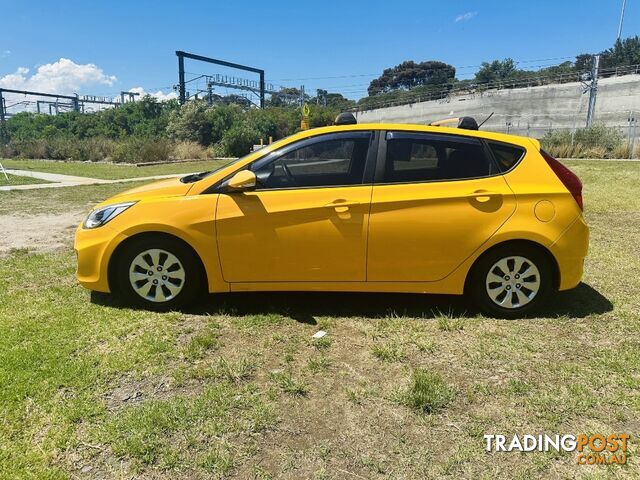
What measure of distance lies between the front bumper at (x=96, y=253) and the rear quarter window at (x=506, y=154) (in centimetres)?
335

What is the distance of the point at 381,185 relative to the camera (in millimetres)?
3998

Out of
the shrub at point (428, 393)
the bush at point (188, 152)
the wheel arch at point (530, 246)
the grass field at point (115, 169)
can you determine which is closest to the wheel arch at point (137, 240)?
the shrub at point (428, 393)

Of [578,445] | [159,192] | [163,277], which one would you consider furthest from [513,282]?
[159,192]

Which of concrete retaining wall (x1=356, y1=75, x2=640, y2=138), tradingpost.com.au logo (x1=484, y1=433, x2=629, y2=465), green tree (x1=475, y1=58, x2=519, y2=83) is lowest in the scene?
tradingpost.com.au logo (x1=484, y1=433, x2=629, y2=465)

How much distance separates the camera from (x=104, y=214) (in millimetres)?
4203

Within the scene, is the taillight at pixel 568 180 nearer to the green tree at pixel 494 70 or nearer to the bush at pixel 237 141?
the bush at pixel 237 141

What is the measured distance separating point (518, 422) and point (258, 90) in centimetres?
7690

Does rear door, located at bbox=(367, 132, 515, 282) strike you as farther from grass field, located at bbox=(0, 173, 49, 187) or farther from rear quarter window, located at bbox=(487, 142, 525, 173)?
grass field, located at bbox=(0, 173, 49, 187)

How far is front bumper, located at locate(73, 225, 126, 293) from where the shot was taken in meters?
4.09

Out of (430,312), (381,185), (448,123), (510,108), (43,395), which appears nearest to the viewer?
(43,395)

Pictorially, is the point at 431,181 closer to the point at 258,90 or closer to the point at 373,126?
the point at 373,126

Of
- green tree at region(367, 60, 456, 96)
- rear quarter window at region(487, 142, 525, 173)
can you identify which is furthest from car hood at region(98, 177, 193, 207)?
green tree at region(367, 60, 456, 96)

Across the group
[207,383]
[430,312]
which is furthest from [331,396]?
[430,312]

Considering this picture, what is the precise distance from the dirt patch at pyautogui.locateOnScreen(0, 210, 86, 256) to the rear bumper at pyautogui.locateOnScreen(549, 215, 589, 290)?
6386 mm
